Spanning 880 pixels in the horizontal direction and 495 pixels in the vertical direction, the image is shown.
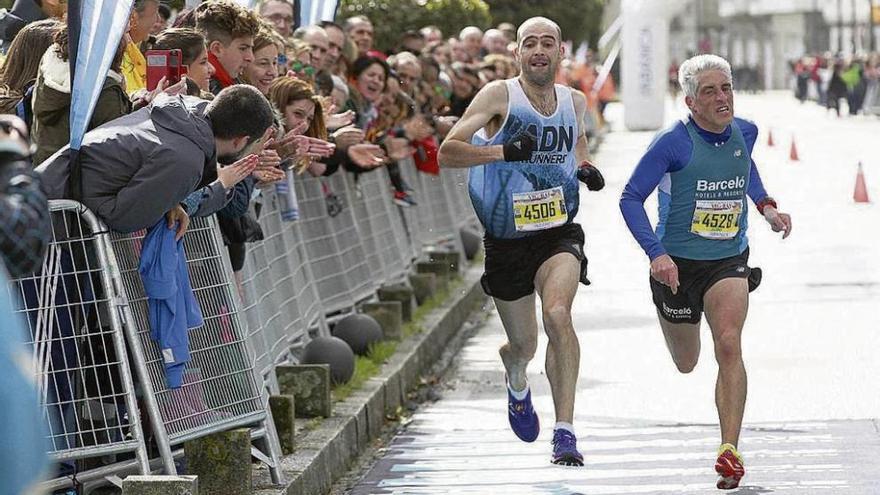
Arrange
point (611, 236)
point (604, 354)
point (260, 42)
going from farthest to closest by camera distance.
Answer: point (611, 236) < point (604, 354) < point (260, 42)

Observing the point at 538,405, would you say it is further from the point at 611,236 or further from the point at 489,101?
the point at 611,236

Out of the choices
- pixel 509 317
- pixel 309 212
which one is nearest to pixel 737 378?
pixel 509 317

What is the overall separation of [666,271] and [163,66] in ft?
7.13

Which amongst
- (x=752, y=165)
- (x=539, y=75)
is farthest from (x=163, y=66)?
(x=752, y=165)

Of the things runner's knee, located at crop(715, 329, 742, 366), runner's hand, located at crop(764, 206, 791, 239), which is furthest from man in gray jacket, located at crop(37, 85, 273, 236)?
runner's hand, located at crop(764, 206, 791, 239)

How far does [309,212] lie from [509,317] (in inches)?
107

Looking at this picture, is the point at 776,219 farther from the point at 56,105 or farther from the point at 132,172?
the point at 56,105

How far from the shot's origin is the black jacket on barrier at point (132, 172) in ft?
20.5

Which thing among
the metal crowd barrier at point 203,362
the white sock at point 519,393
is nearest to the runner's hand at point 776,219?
the white sock at point 519,393

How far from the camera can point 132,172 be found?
630 cm

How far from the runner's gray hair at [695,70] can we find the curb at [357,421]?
6.93ft

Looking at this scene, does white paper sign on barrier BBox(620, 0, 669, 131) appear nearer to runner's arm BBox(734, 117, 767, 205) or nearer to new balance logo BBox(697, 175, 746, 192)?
runner's arm BBox(734, 117, 767, 205)

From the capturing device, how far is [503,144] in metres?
8.11

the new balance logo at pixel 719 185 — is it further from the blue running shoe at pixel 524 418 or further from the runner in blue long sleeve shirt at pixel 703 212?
the blue running shoe at pixel 524 418
